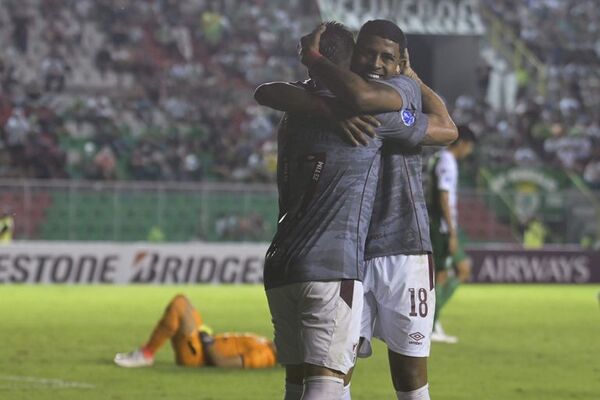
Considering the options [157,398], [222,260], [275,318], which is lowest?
[222,260]

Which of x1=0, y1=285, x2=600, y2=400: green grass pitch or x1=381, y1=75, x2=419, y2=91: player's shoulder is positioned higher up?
x1=381, y1=75, x2=419, y2=91: player's shoulder

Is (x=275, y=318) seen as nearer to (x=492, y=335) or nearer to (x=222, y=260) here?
(x=492, y=335)

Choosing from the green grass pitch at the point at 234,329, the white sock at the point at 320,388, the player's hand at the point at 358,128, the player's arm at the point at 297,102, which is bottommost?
the green grass pitch at the point at 234,329

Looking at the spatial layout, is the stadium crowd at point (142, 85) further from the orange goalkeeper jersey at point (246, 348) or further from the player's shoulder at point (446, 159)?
the orange goalkeeper jersey at point (246, 348)

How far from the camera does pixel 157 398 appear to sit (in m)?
9.66

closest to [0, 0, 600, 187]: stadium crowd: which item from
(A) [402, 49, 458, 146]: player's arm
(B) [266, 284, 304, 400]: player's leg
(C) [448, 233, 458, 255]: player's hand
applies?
(C) [448, 233, 458, 255]: player's hand

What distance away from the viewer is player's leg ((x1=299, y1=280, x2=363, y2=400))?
5.47 m

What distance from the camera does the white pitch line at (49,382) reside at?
1024 cm

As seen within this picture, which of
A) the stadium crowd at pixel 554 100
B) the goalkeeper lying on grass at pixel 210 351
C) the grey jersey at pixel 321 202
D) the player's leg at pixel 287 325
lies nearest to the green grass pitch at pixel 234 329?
the goalkeeper lying on grass at pixel 210 351

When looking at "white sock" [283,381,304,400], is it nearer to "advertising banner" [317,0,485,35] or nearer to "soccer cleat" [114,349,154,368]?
"soccer cleat" [114,349,154,368]

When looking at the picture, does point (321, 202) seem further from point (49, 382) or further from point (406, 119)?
point (49, 382)

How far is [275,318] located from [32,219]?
2001 cm

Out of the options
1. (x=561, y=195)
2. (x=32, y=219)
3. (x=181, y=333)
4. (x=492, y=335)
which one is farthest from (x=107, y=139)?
(x=181, y=333)

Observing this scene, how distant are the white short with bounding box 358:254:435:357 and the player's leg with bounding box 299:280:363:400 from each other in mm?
742
